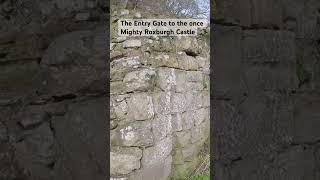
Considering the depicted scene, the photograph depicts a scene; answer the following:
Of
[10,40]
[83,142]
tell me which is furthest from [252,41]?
[10,40]

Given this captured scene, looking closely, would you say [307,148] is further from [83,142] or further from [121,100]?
[121,100]

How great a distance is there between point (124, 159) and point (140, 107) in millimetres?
439

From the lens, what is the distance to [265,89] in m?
1.41

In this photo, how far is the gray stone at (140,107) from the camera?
3129 millimetres

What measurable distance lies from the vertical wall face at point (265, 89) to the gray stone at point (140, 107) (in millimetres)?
1763

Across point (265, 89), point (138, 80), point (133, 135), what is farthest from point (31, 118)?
point (138, 80)

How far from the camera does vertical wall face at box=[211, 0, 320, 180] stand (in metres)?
1.34

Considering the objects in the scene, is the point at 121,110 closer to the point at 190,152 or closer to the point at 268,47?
the point at 190,152

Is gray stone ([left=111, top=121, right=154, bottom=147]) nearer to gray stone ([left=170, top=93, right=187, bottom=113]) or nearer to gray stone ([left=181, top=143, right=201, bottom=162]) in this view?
gray stone ([left=170, top=93, right=187, bottom=113])

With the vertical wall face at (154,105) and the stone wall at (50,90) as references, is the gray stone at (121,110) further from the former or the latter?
the stone wall at (50,90)

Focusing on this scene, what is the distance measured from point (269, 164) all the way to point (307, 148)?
0.73 ft

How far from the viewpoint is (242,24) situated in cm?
137

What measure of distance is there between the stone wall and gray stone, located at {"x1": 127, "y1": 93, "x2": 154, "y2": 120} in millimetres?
1952

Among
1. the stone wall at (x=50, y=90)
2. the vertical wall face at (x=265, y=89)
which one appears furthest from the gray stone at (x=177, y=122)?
the stone wall at (x=50, y=90)
